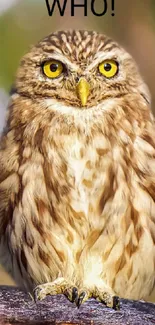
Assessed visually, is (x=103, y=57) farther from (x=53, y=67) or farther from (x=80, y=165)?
(x=80, y=165)

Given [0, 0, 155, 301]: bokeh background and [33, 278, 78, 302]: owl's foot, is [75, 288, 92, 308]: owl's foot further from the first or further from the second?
[0, 0, 155, 301]: bokeh background

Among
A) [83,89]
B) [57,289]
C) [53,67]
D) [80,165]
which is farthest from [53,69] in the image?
[57,289]

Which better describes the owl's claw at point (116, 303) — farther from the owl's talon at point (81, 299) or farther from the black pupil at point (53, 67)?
the black pupil at point (53, 67)

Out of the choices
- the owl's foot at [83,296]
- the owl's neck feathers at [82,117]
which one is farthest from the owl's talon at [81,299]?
the owl's neck feathers at [82,117]

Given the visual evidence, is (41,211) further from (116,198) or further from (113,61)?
(113,61)

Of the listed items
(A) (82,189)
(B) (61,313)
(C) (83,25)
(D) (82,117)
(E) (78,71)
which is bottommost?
(B) (61,313)

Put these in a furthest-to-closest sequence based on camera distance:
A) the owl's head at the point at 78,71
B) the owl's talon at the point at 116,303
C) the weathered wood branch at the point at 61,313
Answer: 1. the owl's head at the point at 78,71
2. the owl's talon at the point at 116,303
3. the weathered wood branch at the point at 61,313

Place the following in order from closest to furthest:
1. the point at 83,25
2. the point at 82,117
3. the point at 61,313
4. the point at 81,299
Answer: the point at 61,313, the point at 81,299, the point at 82,117, the point at 83,25

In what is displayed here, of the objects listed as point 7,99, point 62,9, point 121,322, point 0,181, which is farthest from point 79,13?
point 121,322
